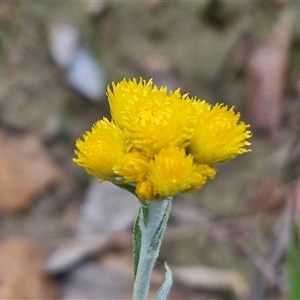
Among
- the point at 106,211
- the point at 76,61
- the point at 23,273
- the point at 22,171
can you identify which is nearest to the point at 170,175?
the point at 23,273

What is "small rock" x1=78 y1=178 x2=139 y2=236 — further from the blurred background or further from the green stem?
the green stem

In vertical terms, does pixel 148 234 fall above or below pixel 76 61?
below

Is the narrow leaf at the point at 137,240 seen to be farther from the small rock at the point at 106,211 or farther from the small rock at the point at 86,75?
the small rock at the point at 86,75

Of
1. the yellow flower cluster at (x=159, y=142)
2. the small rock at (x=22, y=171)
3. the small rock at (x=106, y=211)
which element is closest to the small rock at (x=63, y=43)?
the small rock at (x=22, y=171)

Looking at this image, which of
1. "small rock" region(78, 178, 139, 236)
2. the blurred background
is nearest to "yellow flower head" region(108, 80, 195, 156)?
the blurred background

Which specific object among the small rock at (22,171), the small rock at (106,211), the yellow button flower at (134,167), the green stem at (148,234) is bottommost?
the green stem at (148,234)

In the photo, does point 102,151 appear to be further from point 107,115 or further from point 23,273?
point 107,115
